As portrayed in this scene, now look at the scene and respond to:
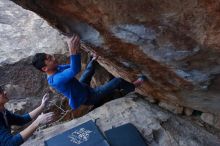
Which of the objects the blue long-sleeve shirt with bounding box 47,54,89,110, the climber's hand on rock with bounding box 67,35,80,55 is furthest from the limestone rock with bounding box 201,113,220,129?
the climber's hand on rock with bounding box 67,35,80,55

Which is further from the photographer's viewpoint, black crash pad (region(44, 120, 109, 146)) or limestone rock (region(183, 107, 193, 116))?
limestone rock (region(183, 107, 193, 116))

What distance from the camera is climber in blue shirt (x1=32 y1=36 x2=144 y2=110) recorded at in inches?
132

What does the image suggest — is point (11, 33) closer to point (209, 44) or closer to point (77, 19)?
point (77, 19)

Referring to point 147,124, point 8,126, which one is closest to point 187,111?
point 147,124

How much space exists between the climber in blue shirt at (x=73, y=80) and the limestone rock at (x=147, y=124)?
0.25 m

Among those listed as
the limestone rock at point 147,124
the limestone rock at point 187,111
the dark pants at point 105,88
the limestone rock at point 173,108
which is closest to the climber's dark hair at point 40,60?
the dark pants at point 105,88

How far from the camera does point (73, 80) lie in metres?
3.88

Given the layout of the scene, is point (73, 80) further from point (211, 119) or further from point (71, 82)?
point (211, 119)

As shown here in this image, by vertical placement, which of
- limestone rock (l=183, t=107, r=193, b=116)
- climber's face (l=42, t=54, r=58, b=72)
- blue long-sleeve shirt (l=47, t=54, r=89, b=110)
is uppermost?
climber's face (l=42, t=54, r=58, b=72)

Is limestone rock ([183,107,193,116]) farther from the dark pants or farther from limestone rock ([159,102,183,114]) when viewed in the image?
the dark pants

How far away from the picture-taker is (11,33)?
6.37 metres

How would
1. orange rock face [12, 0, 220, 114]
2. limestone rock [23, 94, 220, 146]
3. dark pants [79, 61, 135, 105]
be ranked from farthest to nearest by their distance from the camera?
dark pants [79, 61, 135, 105] → limestone rock [23, 94, 220, 146] → orange rock face [12, 0, 220, 114]

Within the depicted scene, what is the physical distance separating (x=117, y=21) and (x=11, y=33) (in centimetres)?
392

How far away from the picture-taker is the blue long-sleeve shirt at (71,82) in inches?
133
